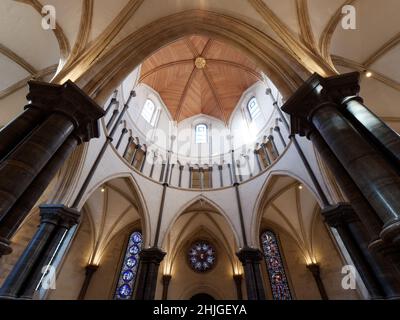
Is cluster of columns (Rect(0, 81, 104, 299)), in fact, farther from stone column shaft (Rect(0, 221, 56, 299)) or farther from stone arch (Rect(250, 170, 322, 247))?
stone arch (Rect(250, 170, 322, 247))

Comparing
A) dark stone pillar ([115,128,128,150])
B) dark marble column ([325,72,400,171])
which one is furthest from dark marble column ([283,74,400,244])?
dark stone pillar ([115,128,128,150])

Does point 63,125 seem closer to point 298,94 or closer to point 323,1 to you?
point 298,94

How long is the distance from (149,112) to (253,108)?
22.3ft

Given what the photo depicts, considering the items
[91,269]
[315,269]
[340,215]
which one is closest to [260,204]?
[315,269]

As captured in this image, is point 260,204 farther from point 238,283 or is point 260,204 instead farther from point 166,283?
point 166,283

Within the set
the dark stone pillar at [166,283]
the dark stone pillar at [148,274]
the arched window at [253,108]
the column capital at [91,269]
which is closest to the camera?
the dark stone pillar at [148,274]

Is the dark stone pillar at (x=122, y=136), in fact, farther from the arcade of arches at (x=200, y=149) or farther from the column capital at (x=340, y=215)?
the column capital at (x=340, y=215)

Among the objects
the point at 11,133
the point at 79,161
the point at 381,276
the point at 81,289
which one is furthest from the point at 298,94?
the point at 81,289

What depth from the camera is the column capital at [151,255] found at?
31.4 ft

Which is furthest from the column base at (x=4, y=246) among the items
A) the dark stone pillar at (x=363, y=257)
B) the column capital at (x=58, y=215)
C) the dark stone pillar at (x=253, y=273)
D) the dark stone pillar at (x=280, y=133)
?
the dark stone pillar at (x=280, y=133)

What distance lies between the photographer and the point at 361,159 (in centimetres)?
310

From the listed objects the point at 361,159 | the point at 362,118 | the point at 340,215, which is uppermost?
the point at 340,215

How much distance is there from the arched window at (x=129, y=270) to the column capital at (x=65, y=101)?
9.99 metres

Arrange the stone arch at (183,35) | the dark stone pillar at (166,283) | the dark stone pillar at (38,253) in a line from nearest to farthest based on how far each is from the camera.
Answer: the dark stone pillar at (38,253)
the stone arch at (183,35)
the dark stone pillar at (166,283)
